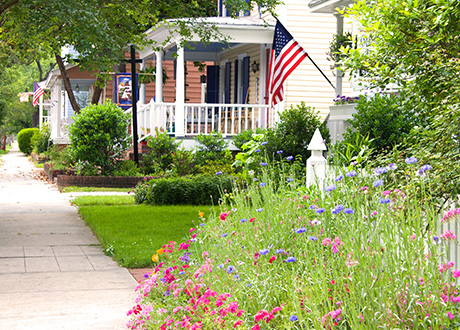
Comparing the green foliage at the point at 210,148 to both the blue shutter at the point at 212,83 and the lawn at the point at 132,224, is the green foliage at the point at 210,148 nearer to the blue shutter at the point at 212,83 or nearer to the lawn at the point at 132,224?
the lawn at the point at 132,224

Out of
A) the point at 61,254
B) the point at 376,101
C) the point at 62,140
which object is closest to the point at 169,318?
the point at 61,254

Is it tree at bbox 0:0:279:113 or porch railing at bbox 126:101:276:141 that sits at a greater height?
tree at bbox 0:0:279:113

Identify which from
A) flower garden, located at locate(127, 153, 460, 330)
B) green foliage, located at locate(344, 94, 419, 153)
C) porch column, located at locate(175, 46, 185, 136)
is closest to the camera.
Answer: flower garden, located at locate(127, 153, 460, 330)

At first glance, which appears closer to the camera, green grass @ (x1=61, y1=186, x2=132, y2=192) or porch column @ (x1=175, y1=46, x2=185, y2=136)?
green grass @ (x1=61, y1=186, x2=132, y2=192)

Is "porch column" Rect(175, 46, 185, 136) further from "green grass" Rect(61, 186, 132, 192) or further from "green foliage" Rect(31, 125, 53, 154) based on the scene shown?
"green foliage" Rect(31, 125, 53, 154)

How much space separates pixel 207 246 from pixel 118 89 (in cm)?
1355

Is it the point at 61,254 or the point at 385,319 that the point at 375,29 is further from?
the point at 61,254

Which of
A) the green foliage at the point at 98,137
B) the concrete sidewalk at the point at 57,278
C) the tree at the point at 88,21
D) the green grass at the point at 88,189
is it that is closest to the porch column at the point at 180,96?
the green foliage at the point at 98,137

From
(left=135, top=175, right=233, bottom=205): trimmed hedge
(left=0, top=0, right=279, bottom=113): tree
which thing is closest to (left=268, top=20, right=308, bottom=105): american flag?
(left=0, top=0, right=279, bottom=113): tree

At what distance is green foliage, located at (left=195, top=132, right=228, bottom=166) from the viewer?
17125 millimetres

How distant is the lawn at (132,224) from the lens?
7.93 meters

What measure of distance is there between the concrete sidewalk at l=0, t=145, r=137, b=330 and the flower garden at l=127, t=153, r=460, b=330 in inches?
19.4

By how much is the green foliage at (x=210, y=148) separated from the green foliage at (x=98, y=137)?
6.78ft

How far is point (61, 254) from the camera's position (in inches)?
319
